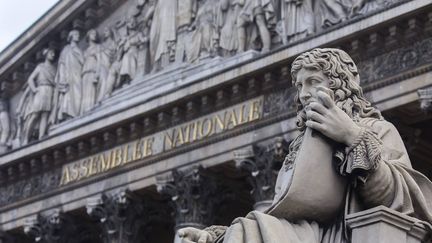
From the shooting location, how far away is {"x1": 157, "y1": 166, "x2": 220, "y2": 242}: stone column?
2273cm

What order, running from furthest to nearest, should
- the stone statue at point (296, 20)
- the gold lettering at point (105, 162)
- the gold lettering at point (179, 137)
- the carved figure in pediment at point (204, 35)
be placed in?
the gold lettering at point (105, 162)
the carved figure in pediment at point (204, 35)
the gold lettering at point (179, 137)
the stone statue at point (296, 20)

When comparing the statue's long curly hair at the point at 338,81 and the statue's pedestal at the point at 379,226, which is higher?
the statue's long curly hair at the point at 338,81

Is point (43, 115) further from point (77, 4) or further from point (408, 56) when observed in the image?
point (408, 56)

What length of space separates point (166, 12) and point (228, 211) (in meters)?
4.30

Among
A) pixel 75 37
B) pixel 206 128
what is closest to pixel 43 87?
pixel 75 37

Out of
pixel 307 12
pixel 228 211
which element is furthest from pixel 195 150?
pixel 307 12

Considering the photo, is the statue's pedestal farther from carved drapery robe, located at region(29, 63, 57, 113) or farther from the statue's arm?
carved drapery robe, located at region(29, 63, 57, 113)

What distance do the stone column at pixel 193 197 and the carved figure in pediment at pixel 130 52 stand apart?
3.44 meters

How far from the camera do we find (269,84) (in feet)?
72.8

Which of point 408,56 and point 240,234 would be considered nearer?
point 240,234

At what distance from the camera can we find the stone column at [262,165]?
2120 cm

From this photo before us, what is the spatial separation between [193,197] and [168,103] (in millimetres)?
2039

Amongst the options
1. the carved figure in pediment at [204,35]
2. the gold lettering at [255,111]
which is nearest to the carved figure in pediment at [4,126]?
the carved figure in pediment at [204,35]

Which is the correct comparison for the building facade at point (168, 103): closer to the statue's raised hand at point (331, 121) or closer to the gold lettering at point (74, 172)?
the gold lettering at point (74, 172)
